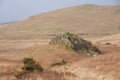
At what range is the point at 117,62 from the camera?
29.4 metres

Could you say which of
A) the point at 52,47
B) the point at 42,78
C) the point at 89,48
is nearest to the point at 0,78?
the point at 42,78

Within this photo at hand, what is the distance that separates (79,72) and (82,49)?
3056cm

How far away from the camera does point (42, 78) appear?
2577cm

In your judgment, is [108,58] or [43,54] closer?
[108,58]

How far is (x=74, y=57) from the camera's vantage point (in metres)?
54.8

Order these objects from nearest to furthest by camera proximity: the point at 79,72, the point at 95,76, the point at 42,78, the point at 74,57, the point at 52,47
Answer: the point at 42,78, the point at 95,76, the point at 79,72, the point at 74,57, the point at 52,47

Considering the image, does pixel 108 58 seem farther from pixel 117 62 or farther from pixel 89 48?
pixel 89 48

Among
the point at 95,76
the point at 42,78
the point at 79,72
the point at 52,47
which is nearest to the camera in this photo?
the point at 42,78

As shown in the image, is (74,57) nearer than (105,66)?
No

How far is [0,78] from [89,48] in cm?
Answer: 3692

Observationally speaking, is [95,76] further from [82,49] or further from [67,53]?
[82,49]

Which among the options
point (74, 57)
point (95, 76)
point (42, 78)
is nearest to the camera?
point (42, 78)

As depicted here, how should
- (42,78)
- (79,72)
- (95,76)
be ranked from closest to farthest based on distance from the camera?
(42,78), (95,76), (79,72)

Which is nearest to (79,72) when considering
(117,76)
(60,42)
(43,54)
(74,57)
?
(117,76)
